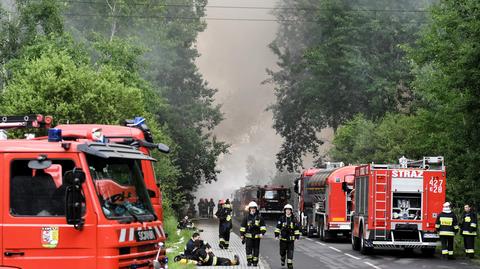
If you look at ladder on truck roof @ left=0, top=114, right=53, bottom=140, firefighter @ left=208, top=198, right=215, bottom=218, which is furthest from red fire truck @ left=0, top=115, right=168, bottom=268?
firefighter @ left=208, top=198, right=215, bottom=218

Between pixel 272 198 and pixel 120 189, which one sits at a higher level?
pixel 272 198

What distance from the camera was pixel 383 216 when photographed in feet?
87.5

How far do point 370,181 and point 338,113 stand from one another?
141 feet

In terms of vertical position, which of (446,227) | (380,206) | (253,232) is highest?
(380,206)

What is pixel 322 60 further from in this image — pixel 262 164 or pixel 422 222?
pixel 262 164

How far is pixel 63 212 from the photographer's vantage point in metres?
10.7

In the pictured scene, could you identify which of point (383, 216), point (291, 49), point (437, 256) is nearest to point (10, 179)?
point (383, 216)

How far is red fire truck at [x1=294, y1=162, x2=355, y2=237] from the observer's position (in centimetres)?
3506

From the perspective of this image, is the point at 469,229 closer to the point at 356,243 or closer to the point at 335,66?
the point at 356,243

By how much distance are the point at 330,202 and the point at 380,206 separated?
8.65m

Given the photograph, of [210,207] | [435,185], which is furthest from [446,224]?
[210,207]

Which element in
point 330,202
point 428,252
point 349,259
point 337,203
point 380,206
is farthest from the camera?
point 330,202

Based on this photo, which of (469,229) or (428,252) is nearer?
(469,229)

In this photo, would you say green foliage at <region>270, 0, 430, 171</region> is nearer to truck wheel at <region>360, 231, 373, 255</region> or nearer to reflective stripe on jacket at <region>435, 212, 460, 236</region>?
truck wheel at <region>360, 231, 373, 255</region>
